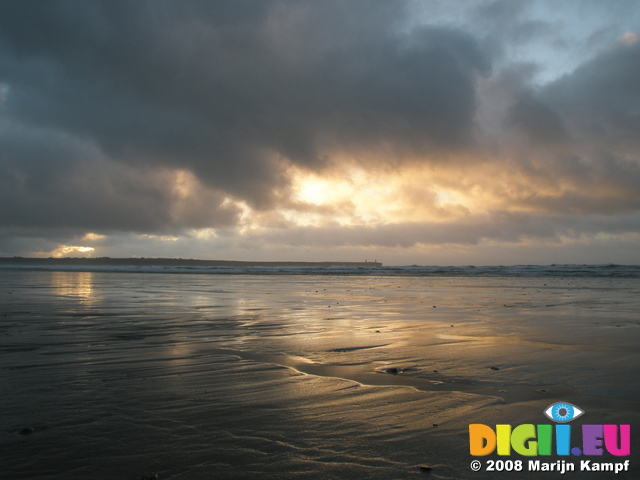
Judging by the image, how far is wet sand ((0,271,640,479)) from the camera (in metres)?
2.54

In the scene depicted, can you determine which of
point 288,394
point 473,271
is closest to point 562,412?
point 288,394

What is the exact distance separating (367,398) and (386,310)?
743 centimetres

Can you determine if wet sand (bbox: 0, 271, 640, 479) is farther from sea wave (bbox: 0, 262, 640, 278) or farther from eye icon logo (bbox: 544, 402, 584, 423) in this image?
sea wave (bbox: 0, 262, 640, 278)

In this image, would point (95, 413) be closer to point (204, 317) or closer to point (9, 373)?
point (9, 373)

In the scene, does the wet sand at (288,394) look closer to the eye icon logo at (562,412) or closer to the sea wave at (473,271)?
the eye icon logo at (562,412)

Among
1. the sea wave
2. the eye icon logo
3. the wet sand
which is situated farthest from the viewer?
the sea wave

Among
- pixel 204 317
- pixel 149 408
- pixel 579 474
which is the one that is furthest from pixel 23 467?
→ pixel 204 317

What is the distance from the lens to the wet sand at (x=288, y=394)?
8.35ft

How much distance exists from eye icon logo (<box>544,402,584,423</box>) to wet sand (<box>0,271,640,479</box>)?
7cm

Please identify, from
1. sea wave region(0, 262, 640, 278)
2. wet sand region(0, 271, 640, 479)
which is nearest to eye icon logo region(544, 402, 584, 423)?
wet sand region(0, 271, 640, 479)

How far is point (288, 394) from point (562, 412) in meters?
2.29

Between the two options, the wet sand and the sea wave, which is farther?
the sea wave

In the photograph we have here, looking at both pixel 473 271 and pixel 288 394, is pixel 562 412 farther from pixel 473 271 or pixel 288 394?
pixel 473 271

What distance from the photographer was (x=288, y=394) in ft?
12.5
